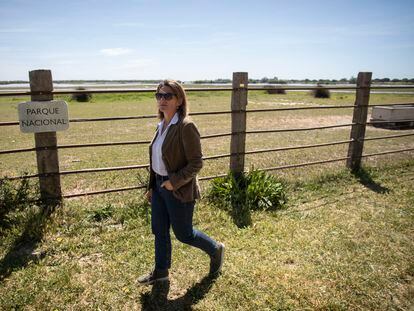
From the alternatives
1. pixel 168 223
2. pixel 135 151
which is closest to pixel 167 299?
pixel 168 223

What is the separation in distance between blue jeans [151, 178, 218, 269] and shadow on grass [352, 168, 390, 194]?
4546 mm

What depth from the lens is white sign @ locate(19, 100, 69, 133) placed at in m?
4.79

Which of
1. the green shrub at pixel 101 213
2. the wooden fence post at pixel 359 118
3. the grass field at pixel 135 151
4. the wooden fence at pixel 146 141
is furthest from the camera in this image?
the grass field at pixel 135 151

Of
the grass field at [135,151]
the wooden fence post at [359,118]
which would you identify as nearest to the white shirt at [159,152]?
the grass field at [135,151]

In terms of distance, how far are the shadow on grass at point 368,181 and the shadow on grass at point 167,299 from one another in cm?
459

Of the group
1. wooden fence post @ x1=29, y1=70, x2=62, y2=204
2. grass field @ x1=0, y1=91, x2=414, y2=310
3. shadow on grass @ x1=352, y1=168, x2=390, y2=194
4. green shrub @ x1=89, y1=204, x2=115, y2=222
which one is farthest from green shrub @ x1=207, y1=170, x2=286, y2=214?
wooden fence post @ x1=29, y1=70, x2=62, y2=204

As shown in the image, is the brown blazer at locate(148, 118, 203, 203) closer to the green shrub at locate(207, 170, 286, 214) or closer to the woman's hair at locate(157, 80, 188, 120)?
the woman's hair at locate(157, 80, 188, 120)

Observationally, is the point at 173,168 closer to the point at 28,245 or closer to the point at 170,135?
the point at 170,135

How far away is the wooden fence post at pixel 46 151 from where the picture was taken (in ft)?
16.0

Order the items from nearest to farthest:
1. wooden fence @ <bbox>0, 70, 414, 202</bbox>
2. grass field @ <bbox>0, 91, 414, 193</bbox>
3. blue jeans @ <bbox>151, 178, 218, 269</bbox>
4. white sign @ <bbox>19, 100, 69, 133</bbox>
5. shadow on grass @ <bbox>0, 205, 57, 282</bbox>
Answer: blue jeans @ <bbox>151, 178, 218, 269</bbox>, shadow on grass @ <bbox>0, 205, 57, 282</bbox>, white sign @ <bbox>19, 100, 69, 133</bbox>, wooden fence @ <bbox>0, 70, 414, 202</bbox>, grass field @ <bbox>0, 91, 414, 193</bbox>

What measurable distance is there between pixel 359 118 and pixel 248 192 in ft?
11.7

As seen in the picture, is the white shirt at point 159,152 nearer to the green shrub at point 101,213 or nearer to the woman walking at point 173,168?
the woman walking at point 173,168

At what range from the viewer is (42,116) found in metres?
4.89

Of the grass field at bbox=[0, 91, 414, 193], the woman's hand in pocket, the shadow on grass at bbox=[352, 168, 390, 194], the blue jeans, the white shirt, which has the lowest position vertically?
the grass field at bbox=[0, 91, 414, 193]
